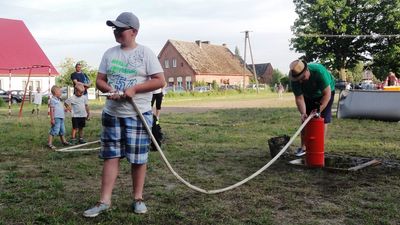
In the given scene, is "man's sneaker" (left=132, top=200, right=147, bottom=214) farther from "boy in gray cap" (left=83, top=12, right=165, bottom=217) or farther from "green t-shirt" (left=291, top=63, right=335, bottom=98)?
"green t-shirt" (left=291, top=63, right=335, bottom=98)

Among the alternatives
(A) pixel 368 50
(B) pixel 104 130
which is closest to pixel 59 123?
(B) pixel 104 130

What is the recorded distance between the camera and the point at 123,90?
13.8 ft

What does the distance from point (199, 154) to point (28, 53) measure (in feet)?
146

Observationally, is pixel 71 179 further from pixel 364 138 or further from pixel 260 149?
pixel 364 138

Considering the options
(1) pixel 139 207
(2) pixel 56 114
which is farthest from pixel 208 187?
(2) pixel 56 114

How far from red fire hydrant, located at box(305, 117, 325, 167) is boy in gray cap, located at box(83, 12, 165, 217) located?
286 centimetres

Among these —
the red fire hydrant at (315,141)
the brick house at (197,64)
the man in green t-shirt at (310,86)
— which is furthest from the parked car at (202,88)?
the red fire hydrant at (315,141)

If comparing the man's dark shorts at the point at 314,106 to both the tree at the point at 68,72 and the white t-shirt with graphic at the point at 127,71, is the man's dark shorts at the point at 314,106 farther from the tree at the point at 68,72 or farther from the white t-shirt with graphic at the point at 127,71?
the tree at the point at 68,72

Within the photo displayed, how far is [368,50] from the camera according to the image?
53.7m

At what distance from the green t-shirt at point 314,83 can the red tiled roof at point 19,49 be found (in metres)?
43.1

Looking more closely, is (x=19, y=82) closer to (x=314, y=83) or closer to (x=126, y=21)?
(x=314, y=83)

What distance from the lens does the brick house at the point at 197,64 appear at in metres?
72.4

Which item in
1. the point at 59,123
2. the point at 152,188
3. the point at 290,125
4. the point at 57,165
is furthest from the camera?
the point at 290,125

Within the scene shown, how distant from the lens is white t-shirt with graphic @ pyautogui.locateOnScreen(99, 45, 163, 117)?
427cm
